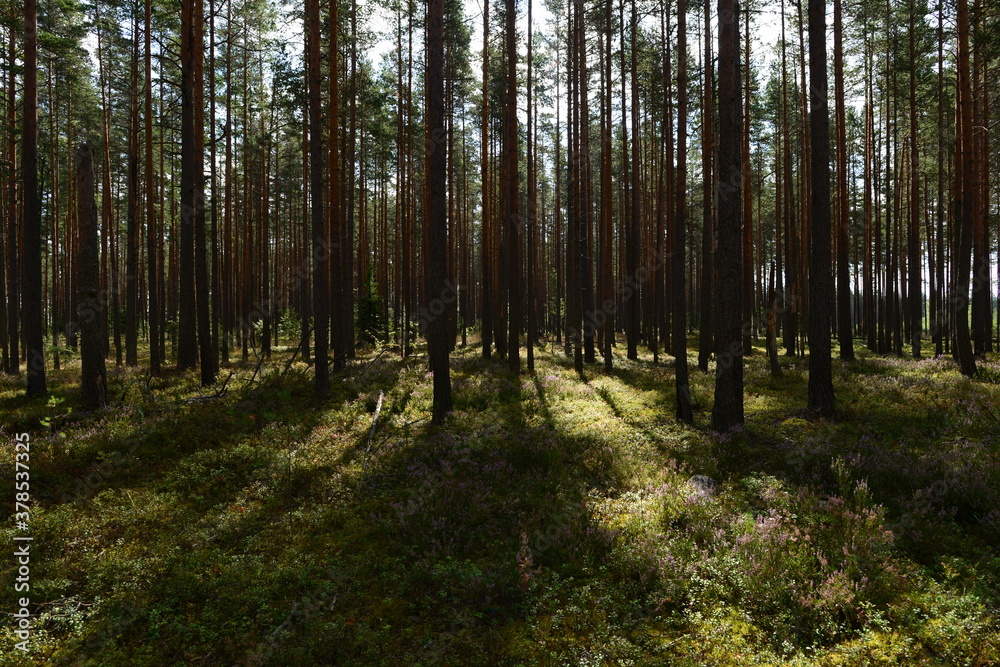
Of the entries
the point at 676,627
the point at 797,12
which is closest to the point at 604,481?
the point at 676,627

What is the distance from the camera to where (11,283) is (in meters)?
17.2

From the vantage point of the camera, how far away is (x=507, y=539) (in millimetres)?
6039

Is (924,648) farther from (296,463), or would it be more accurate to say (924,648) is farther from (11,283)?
(11,283)

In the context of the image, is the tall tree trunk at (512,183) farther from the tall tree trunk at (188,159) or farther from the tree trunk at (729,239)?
the tall tree trunk at (188,159)

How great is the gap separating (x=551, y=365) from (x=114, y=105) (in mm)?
24217

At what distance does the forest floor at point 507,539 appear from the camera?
13.7 feet

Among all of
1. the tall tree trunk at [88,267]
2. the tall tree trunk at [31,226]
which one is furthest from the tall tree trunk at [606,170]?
the tall tree trunk at [31,226]

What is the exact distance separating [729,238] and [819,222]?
2497 millimetres

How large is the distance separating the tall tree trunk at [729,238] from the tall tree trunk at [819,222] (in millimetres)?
1764

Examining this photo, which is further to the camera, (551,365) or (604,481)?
(551,365)

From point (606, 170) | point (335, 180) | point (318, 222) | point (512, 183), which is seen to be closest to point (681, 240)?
point (512, 183)

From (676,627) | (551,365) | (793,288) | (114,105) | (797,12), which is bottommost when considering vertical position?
(676,627)

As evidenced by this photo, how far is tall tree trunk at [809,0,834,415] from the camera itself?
9914 mm

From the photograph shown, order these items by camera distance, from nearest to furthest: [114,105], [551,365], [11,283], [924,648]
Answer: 1. [924,648]
2. [11,283]
3. [551,365]
4. [114,105]
